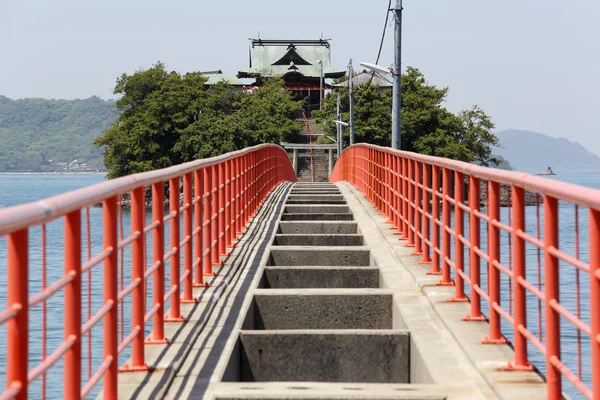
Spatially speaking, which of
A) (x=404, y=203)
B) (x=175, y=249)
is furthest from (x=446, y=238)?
(x=404, y=203)

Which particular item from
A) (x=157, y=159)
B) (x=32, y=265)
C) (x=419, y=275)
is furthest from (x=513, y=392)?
(x=157, y=159)

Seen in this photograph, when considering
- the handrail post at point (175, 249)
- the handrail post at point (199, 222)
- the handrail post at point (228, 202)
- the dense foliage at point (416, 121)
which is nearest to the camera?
the handrail post at point (175, 249)

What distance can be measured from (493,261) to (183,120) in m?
83.1

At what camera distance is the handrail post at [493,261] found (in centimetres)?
645

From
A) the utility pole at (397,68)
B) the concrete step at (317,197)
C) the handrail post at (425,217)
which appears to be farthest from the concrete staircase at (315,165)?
the handrail post at (425,217)

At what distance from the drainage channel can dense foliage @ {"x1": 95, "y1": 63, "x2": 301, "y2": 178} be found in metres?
71.9

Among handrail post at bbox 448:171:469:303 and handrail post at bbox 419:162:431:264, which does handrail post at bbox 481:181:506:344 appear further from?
handrail post at bbox 419:162:431:264

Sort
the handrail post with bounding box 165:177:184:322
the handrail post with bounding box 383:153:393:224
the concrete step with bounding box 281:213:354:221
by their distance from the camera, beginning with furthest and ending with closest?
the concrete step with bounding box 281:213:354:221
the handrail post with bounding box 383:153:393:224
the handrail post with bounding box 165:177:184:322

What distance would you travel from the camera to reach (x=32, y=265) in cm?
4322

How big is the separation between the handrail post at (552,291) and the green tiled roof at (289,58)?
103759mm

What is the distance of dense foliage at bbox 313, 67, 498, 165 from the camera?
7981 cm

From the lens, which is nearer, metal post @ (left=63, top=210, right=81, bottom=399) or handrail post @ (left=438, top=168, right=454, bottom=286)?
metal post @ (left=63, top=210, right=81, bottom=399)

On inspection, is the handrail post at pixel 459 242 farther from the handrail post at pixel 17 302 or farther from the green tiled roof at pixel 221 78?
the green tiled roof at pixel 221 78

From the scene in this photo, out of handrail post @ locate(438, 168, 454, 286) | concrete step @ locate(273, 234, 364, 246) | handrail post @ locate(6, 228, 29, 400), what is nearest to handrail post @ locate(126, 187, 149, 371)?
handrail post @ locate(6, 228, 29, 400)
